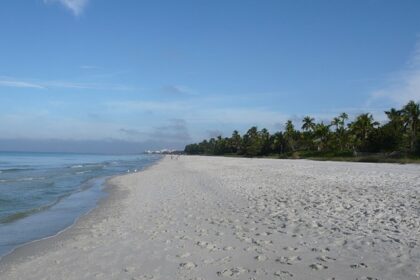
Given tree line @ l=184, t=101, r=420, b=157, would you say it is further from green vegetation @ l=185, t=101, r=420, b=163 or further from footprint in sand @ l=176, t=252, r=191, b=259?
footprint in sand @ l=176, t=252, r=191, b=259

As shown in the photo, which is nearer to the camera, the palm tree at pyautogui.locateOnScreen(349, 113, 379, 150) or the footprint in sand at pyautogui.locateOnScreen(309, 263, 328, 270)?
the footprint in sand at pyautogui.locateOnScreen(309, 263, 328, 270)

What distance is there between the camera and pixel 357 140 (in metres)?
78.3

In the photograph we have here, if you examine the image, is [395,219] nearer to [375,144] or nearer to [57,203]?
[57,203]

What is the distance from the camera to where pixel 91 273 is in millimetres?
7344

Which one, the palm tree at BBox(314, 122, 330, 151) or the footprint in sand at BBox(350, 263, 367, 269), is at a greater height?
the palm tree at BBox(314, 122, 330, 151)

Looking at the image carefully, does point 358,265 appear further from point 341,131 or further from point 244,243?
point 341,131

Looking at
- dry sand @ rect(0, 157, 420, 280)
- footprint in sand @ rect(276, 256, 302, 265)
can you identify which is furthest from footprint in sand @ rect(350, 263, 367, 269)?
footprint in sand @ rect(276, 256, 302, 265)

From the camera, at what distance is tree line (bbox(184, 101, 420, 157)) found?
65438 millimetres

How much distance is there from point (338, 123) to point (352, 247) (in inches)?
3404

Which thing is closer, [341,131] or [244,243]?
[244,243]

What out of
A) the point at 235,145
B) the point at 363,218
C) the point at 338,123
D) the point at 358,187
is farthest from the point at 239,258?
the point at 235,145

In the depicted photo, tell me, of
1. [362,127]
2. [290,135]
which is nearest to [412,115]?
[362,127]

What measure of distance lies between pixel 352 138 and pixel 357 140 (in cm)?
117

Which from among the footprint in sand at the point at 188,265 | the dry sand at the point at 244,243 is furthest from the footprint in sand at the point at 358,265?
the footprint in sand at the point at 188,265
